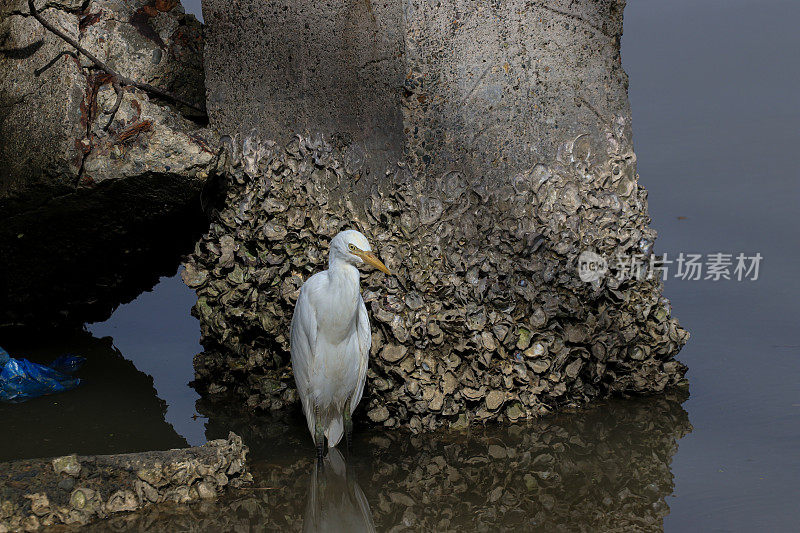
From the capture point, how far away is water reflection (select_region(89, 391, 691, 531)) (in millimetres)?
3891

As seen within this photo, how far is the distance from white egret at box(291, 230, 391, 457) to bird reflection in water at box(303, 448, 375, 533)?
4.2 inches

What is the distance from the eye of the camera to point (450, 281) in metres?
4.57

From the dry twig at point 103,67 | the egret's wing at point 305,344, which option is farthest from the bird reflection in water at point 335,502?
the dry twig at point 103,67

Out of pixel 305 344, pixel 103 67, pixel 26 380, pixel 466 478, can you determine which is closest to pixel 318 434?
pixel 305 344

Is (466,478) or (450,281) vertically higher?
(450,281)

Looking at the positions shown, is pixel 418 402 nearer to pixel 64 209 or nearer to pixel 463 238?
pixel 463 238

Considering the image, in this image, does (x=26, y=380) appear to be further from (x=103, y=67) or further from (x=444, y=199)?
(x=444, y=199)

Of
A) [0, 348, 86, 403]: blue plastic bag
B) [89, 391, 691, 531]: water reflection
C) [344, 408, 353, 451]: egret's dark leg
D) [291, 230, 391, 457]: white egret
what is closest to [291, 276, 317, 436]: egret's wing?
[291, 230, 391, 457]: white egret

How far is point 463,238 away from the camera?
4637 millimetres

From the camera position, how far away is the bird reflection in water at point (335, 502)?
12.9ft

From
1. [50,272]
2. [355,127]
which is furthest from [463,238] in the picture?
[50,272]

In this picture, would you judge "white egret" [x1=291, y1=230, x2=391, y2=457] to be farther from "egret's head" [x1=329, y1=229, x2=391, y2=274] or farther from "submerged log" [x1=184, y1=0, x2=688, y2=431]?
"submerged log" [x1=184, y1=0, x2=688, y2=431]

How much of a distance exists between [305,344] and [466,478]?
86 centimetres

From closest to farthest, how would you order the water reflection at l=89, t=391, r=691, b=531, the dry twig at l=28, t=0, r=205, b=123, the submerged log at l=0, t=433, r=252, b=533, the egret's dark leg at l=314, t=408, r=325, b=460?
the submerged log at l=0, t=433, r=252, b=533 < the water reflection at l=89, t=391, r=691, b=531 < the egret's dark leg at l=314, t=408, r=325, b=460 < the dry twig at l=28, t=0, r=205, b=123
